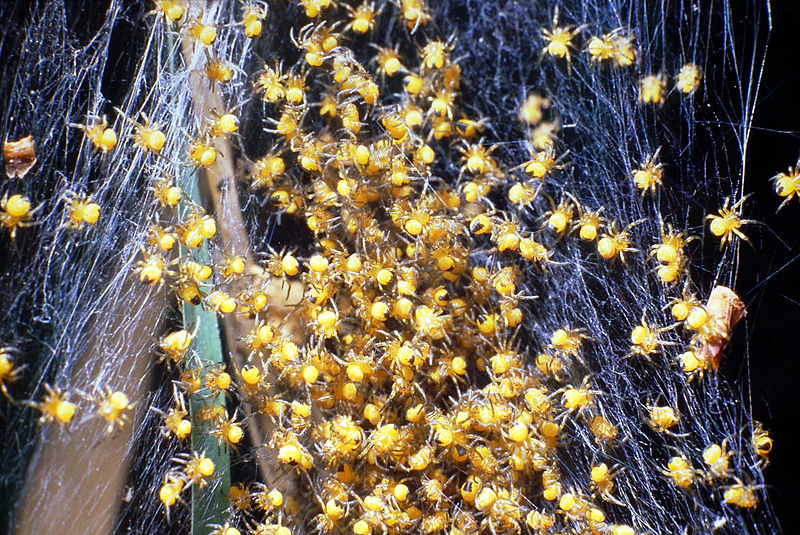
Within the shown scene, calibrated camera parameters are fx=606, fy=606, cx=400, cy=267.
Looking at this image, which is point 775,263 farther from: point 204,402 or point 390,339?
point 204,402

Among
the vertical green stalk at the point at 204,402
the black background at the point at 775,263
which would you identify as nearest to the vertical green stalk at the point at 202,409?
the vertical green stalk at the point at 204,402

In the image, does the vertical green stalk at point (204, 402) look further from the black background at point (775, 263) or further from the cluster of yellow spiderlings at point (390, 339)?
the black background at point (775, 263)

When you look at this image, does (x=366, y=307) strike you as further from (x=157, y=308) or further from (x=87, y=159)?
(x=87, y=159)

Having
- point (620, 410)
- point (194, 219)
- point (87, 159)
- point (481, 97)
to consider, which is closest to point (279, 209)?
point (194, 219)

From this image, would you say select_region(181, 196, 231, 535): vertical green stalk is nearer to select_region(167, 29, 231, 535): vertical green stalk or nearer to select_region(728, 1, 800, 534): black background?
select_region(167, 29, 231, 535): vertical green stalk

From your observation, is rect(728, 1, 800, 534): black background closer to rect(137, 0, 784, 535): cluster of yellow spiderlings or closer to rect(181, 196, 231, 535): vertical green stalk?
rect(137, 0, 784, 535): cluster of yellow spiderlings

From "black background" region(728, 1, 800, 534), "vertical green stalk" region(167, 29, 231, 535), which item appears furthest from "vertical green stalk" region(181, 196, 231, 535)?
"black background" region(728, 1, 800, 534)

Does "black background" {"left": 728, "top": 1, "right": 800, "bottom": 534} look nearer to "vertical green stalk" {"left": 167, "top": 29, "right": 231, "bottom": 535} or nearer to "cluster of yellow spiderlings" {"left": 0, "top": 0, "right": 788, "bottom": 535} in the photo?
"cluster of yellow spiderlings" {"left": 0, "top": 0, "right": 788, "bottom": 535}

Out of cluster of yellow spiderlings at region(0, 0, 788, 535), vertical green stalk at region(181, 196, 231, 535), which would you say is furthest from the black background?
vertical green stalk at region(181, 196, 231, 535)
